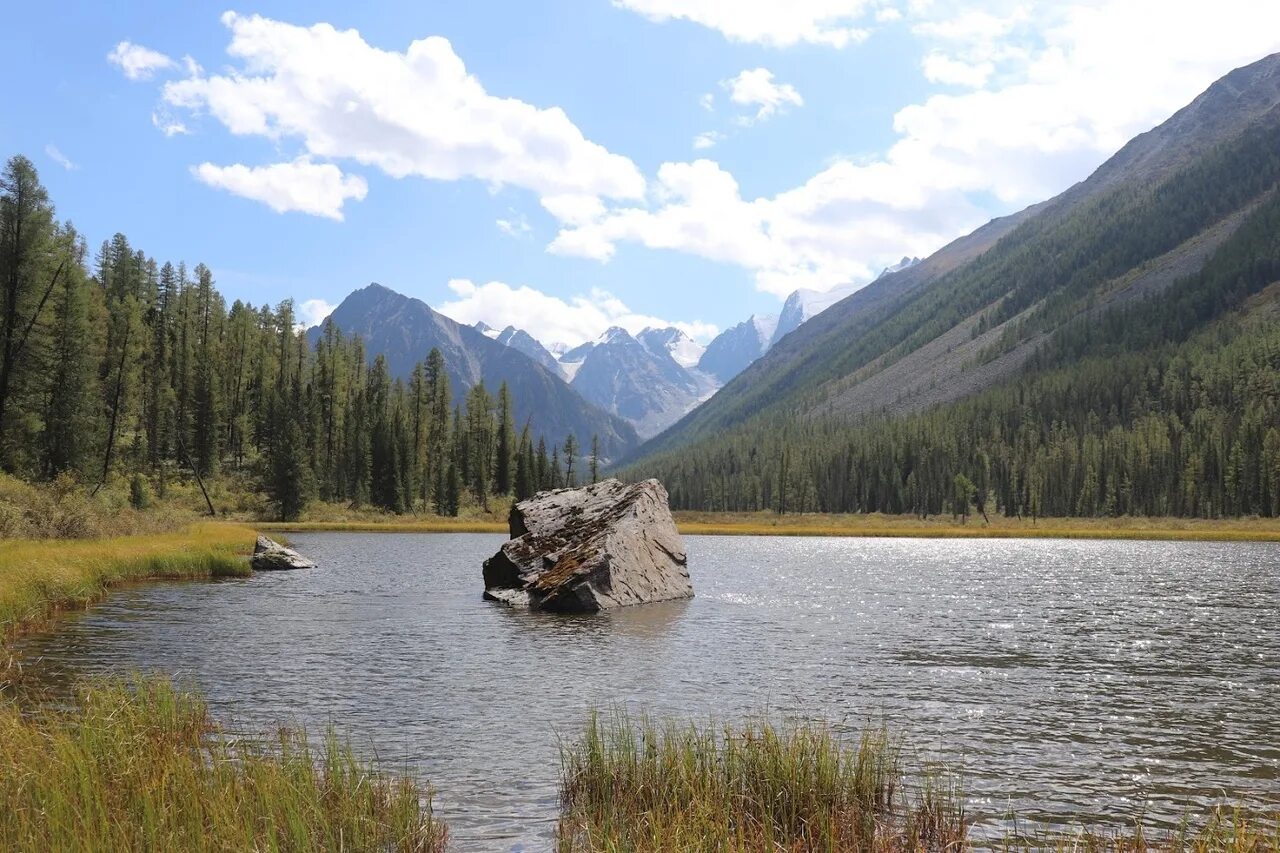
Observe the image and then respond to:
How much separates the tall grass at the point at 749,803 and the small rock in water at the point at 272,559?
1781 inches

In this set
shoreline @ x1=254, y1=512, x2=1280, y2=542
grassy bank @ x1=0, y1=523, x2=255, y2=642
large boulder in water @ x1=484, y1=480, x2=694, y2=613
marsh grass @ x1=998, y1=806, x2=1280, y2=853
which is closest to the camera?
marsh grass @ x1=998, y1=806, x2=1280, y2=853

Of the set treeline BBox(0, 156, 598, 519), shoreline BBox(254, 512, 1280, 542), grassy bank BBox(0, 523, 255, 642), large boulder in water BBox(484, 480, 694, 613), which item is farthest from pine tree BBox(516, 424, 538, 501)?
large boulder in water BBox(484, 480, 694, 613)

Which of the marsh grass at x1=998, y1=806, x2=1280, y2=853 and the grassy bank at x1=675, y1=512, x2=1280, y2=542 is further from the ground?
the marsh grass at x1=998, y1=806, x2=1280, y2=853

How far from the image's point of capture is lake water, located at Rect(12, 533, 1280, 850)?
1446cm

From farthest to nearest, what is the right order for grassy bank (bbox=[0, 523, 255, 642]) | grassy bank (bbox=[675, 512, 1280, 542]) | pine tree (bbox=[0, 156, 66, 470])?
grassy bank (bbox=[675, 512, 1280, 542]) → pine tree (bbox=[0, 156, 66, 470]) → grassy bank (bbox=[0, 523, 255, 642])

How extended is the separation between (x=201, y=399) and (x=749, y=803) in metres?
125

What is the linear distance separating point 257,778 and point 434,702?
352 inches

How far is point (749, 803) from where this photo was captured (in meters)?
11.5

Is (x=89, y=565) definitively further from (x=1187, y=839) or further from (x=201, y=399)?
(x=201, y=399)

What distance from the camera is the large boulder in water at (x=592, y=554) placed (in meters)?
36.8

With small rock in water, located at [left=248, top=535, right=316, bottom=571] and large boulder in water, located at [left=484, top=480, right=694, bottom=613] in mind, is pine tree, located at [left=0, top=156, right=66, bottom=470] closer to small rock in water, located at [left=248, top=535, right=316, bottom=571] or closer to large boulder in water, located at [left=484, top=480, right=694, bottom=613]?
small rock in water, located at [left=248, top=535, right=316, bottom=571]

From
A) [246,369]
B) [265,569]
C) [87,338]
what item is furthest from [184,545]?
[246,369]

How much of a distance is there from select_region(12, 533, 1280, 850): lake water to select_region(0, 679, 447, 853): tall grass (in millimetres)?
1524

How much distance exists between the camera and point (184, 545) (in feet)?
160
